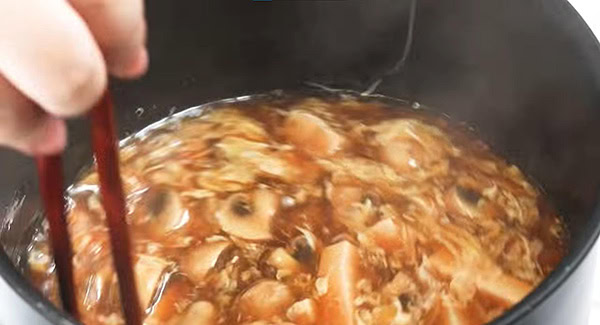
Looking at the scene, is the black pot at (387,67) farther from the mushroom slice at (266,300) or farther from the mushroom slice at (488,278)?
the mushroom slice at (266,300)

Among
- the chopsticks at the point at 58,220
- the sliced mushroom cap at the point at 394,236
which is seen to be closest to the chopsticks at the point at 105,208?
the chopsticks at the point at 58,220

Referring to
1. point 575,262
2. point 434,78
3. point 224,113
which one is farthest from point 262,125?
point 575,262

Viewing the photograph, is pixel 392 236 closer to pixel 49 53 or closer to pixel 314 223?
pixel 314 223

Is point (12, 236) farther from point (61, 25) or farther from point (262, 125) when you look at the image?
point (61, 25)

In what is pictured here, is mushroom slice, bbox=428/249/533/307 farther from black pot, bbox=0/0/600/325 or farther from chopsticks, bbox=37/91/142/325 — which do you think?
chopsticks, bbox=37/91/142/325

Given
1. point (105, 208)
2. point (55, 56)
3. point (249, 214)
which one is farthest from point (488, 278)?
point (55, 56)

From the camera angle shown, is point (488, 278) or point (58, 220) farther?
point (488, 278)
